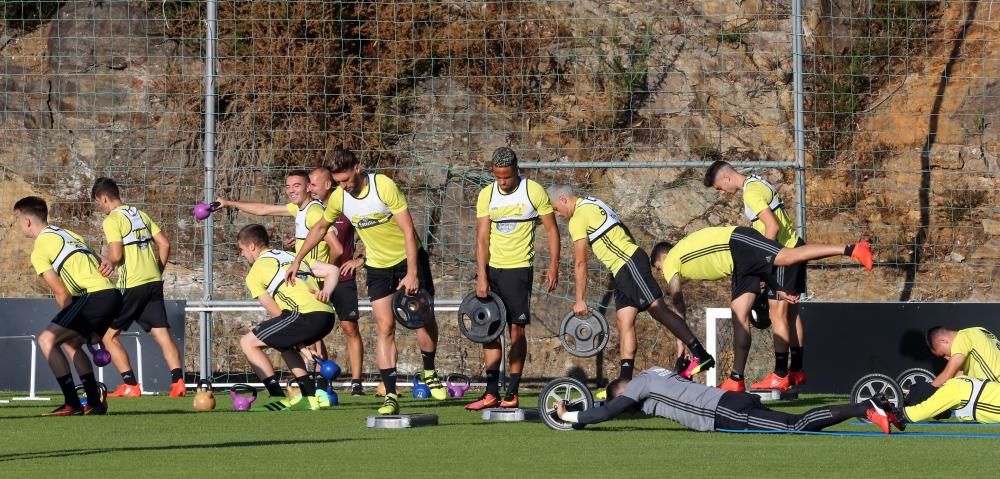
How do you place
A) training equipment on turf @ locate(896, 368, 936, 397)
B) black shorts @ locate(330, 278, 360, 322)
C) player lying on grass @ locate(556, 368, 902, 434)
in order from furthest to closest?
black shorts @ locate(330, 278, 360, 322), training equipment on turf @ locate(896, 368, 936, 397), player lying on grass @ locate(556, 368, 902, 434)

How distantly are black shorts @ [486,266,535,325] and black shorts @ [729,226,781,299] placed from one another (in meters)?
1.82

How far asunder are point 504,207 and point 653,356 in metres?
7.09

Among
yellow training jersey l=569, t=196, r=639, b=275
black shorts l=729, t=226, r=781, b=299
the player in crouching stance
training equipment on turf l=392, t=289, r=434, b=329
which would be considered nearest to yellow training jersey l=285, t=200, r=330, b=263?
the player in crouching stance

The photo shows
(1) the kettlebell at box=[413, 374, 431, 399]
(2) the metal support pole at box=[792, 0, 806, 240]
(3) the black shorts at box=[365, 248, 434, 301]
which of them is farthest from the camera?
(2) the metal support pole at box=[792, 0, 806, 240]

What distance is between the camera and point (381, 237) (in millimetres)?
13000

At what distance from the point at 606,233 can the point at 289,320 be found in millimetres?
3006

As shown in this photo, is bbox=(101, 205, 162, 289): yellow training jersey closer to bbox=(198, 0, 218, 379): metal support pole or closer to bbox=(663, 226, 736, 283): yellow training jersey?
bbox=(198, 0, 218, 379): metal support pole

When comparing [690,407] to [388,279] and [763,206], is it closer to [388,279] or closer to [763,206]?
[388,279]

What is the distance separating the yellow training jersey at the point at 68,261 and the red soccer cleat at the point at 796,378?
6068 millimetres

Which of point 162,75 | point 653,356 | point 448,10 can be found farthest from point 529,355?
point 162,75

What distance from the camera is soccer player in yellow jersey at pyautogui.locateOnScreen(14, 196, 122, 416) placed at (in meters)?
11.8

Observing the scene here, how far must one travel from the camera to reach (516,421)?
35.4ft

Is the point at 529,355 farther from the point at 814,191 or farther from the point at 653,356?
the point at 814,191

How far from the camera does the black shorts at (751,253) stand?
1253 centimetres
